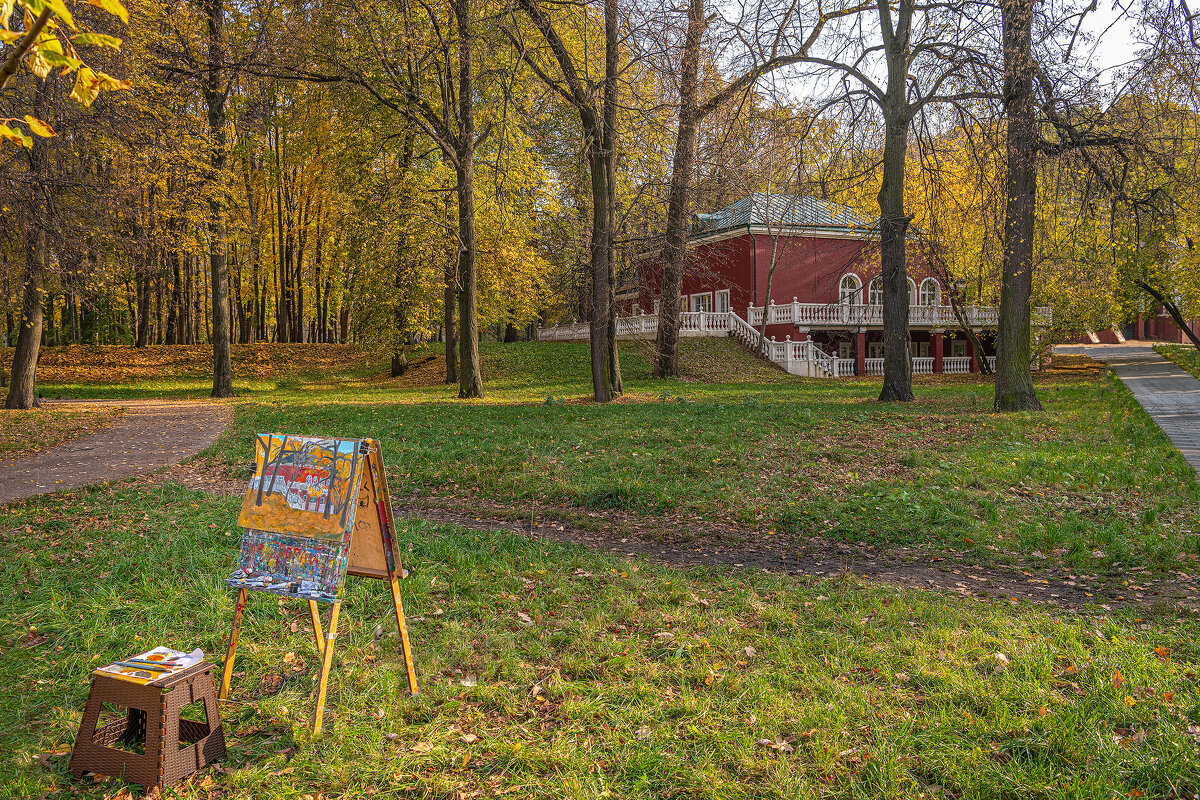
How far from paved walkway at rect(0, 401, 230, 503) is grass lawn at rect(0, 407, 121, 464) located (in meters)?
0.31

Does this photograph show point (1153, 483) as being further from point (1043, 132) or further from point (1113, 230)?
point (1043, 132)

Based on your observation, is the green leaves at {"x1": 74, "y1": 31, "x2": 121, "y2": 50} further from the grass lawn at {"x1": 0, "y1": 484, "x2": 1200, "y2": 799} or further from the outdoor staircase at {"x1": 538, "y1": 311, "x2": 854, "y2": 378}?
the outdoor staircase at {"x1": 538, "y1": 311, "x2": 854, "y2": 378}

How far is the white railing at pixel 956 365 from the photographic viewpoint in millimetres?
32250

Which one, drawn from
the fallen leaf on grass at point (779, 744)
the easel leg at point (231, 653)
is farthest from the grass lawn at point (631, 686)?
the easel leg at point (231, 653)

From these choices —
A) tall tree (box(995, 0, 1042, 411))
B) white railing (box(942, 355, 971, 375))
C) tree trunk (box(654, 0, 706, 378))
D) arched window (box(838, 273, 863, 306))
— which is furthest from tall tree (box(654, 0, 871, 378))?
white railing (box(942, 355, 971, 375))

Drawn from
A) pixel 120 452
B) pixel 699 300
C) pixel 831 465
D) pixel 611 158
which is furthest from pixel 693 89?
pixel 699 300

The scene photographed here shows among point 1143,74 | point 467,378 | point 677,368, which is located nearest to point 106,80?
point 1143,74

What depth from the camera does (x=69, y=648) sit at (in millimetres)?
4207

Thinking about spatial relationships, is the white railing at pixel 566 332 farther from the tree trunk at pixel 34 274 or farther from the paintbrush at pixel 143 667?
the paintbrush at pixel 143 667

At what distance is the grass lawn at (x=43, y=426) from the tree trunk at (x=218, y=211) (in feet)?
12.7

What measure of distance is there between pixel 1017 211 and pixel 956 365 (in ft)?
71.4

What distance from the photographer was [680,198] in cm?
1814

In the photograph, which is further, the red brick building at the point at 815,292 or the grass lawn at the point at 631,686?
the red brick building at the point at 815,292

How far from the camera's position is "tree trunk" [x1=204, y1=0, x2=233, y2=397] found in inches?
728
